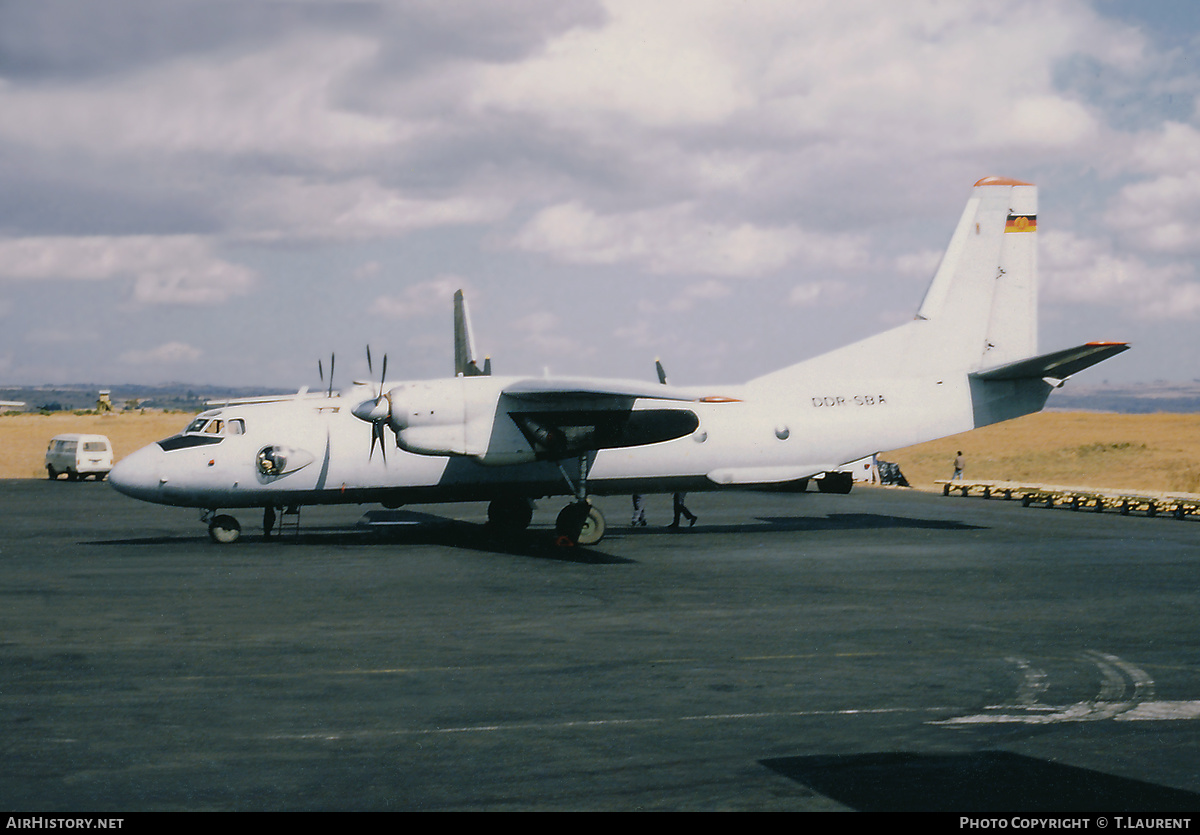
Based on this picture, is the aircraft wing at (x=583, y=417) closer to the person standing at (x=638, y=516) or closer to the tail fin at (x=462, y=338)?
the person standing at (x=638, y=516)

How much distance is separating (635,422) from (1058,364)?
485 inches

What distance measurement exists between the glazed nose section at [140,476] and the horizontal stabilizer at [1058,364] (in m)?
22.8

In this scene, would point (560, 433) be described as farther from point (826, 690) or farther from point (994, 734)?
point (994, 734)

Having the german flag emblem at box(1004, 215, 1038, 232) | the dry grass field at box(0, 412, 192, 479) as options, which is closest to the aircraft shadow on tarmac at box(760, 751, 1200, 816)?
the german flag emblem at box(1004, 215, 1038, 232)

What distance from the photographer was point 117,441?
254ft

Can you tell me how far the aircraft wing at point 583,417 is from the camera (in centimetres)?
2478

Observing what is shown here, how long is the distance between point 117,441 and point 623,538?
60.1 metres

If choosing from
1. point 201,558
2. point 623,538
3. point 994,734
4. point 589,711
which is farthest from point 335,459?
point 994,734

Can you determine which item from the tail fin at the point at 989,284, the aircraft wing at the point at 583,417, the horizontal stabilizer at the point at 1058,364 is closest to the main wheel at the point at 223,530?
the aircraft wing at the point at 583,417

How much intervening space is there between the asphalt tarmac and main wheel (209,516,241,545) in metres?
1.24

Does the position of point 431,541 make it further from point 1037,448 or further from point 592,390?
point 1037,448

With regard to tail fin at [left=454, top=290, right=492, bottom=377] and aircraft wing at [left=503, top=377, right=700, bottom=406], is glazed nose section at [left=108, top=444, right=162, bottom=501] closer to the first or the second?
aircraft wing at [left=503, top=377, right=700, bottom=406]

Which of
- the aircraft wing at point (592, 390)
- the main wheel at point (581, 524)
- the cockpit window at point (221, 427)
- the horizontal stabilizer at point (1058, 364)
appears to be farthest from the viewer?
the horizontal stabilizer at point (1058, 364)

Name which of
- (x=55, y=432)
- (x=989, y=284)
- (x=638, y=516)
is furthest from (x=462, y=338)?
(x=55, y=432)
